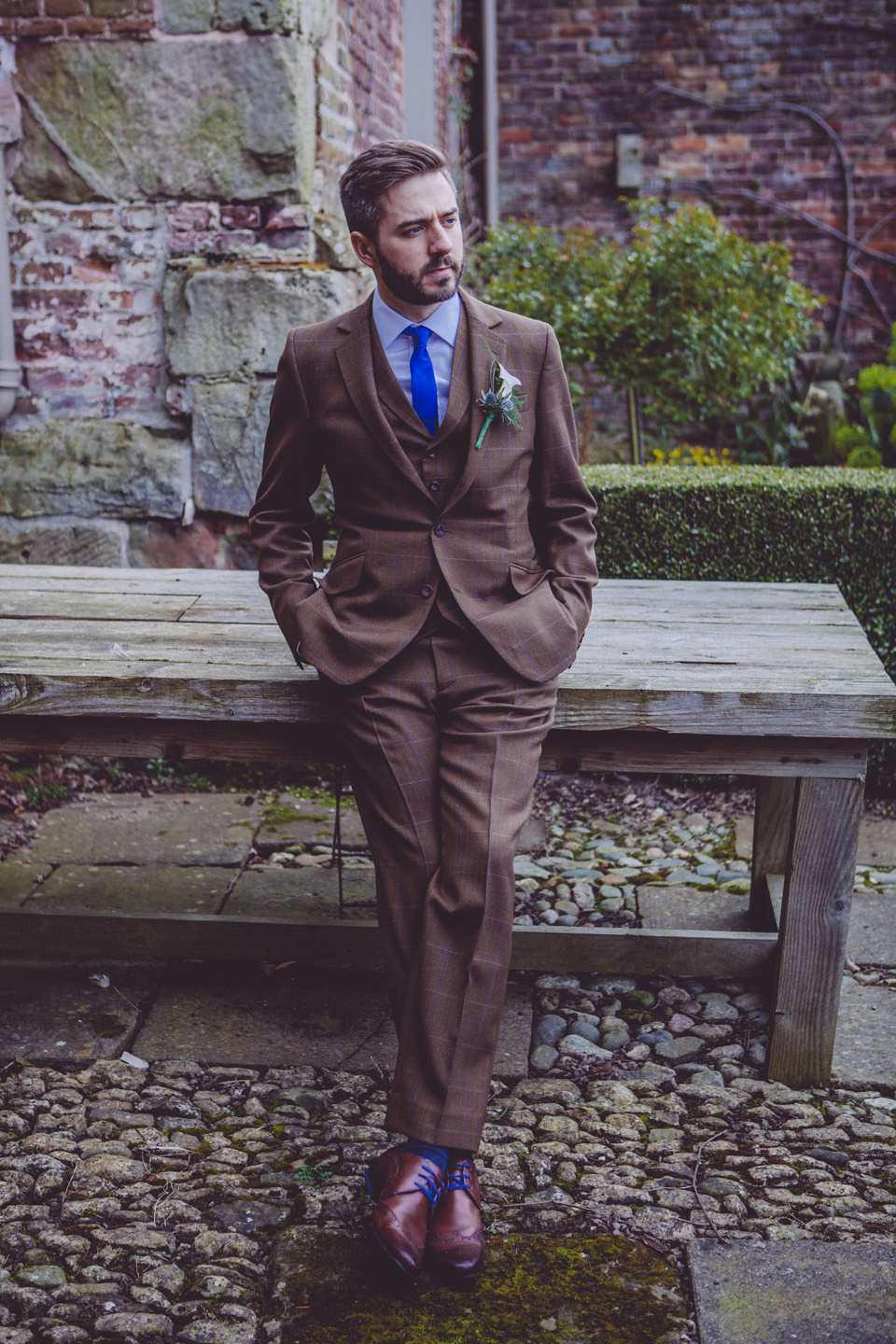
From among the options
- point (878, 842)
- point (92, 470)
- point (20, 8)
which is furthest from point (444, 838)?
point (20, 8)

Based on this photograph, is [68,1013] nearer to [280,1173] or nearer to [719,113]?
[280,1173]

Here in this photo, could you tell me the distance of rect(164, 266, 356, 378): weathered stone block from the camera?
3936mm

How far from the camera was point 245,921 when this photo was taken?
292cm

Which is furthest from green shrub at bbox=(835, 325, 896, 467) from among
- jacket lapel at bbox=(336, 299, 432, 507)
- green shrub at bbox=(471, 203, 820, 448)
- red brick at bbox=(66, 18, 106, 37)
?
jacket lapel at bbox=(336, 299, 432, 507)

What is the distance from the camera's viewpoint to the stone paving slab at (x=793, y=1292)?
194cm

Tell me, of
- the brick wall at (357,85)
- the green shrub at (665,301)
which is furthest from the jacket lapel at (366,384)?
the green shrub at (665,301)

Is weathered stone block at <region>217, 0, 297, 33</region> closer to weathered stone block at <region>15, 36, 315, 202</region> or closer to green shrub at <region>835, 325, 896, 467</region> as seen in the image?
weathered stone block at <region>15, 36, 315, 202</region>

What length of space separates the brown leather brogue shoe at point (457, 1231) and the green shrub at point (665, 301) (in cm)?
447

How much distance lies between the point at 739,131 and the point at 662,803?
19.9 ft

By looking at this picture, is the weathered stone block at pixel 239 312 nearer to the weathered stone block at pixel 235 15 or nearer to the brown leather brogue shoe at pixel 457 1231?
the weathered stone block at pixel 235 15

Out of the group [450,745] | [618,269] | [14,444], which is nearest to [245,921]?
[450,745]

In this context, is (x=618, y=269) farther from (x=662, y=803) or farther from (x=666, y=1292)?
(x=666, y=1292)

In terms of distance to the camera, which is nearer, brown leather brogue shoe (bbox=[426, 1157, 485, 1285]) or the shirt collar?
brown leather brogue shoe (bbox=[426, 1157, 485, 1285])

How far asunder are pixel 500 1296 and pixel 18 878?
6.52 ft
